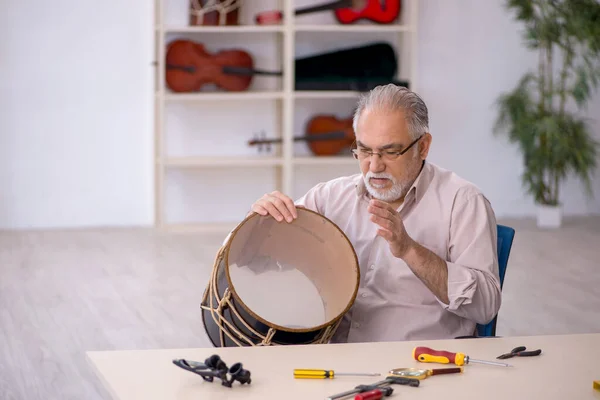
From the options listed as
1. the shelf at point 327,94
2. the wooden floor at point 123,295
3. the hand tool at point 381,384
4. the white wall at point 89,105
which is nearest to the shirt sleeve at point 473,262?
the hand tool at point 381,384

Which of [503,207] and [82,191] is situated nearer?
[82,191]

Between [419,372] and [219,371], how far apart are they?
0.35 metres

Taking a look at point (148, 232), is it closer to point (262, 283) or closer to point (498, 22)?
point (498, 22)

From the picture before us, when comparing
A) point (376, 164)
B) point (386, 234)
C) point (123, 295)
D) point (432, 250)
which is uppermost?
point (376, 164)

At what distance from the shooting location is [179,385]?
4.95 ft

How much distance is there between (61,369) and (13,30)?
3376 millimetres

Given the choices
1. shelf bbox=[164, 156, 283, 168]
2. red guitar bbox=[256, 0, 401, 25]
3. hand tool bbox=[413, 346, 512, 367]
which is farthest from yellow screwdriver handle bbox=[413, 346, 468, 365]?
red guitar bbox=[256, 0, 401, 25]

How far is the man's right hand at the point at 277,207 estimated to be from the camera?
2.07 m

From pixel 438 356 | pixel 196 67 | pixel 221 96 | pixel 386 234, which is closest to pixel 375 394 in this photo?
pixel 438 356

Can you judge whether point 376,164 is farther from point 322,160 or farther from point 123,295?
point 322,160

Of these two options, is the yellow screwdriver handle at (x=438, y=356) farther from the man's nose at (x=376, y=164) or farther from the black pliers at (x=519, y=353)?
the man's nose at (x=376, y=164)

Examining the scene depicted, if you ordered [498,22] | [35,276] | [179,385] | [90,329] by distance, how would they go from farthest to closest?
1. [498,22]
2. [35,276]
3. [90,329]
4. [179,385]

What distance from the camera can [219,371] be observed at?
1.50 meters

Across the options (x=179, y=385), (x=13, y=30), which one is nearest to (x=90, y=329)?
(x=179, y=385)
